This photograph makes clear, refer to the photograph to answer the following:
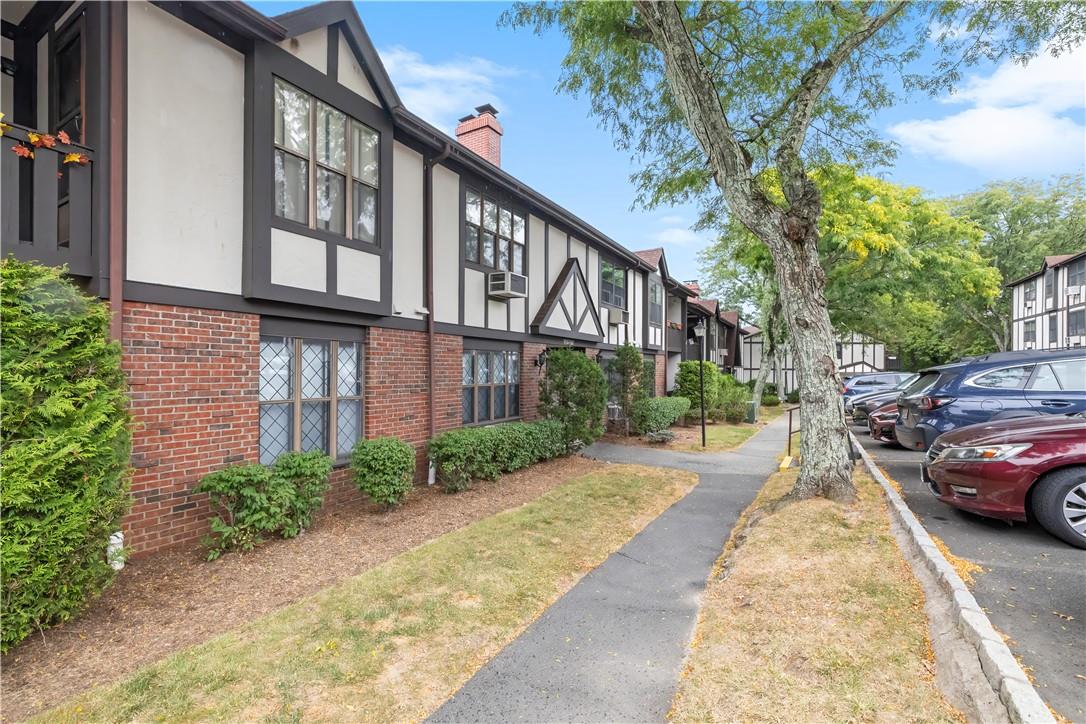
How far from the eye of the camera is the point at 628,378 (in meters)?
13.8

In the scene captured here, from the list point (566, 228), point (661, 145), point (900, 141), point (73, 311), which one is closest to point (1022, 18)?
point (900, 141)

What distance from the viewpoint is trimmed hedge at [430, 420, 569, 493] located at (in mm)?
7832

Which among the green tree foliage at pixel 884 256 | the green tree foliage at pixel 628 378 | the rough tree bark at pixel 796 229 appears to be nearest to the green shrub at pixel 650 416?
the green tree foliage at pixel 628 378

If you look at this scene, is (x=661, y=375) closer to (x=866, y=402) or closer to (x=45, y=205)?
(x=866, y=402)

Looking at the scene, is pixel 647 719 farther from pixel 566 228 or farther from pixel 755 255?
pixel 755 255

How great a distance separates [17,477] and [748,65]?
10334 mm

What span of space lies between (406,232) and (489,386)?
358 cm

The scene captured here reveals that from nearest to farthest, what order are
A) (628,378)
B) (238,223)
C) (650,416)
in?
(238,223) → (628,378) → (650,416)

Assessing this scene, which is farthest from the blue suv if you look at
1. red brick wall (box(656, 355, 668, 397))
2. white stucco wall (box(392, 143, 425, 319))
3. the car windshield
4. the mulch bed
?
red brick wall (box(656, 355, 668, 397))

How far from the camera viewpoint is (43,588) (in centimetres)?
331

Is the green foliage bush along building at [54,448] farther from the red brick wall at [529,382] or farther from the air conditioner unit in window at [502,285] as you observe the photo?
the red brick wall at [529,382]

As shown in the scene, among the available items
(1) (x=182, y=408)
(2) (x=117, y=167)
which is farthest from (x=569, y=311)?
(2) (x=117, y=167)

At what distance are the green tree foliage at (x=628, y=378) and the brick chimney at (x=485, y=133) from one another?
19.4 ft

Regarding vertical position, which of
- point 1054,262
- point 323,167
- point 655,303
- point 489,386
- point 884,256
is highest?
point 1054,262
